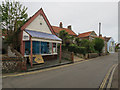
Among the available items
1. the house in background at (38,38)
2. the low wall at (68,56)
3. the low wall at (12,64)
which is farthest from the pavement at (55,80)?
the low wall at (68,56)

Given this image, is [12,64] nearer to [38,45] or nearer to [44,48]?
[38,45]

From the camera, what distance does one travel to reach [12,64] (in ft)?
22.0

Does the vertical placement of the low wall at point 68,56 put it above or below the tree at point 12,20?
below

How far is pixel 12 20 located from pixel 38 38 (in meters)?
4.17

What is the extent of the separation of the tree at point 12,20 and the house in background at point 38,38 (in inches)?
41.7

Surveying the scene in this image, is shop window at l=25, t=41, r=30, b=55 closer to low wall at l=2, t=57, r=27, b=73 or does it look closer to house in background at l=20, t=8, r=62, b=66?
house in background at l=20, t=8, r=62, b=66

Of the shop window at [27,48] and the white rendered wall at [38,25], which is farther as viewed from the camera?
the white rendered wall at [38,25]

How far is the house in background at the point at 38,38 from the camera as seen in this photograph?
909 centimetres

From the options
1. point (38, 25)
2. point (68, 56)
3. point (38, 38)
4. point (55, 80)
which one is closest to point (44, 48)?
point (38, 38)

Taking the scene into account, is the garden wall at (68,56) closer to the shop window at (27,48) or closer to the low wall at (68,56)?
the low wall at (68,56)

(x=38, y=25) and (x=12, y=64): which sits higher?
(x=38, y=25)

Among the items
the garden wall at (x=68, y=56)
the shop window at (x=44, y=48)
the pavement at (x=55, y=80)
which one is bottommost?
the pavement at (x=55, y=80)

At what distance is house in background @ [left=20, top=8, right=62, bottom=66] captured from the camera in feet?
29.8

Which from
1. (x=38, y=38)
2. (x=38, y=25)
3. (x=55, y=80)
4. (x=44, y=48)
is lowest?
(x=55, y=80)
